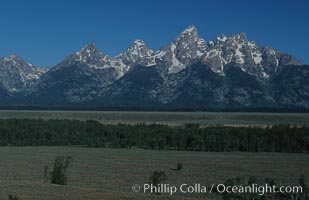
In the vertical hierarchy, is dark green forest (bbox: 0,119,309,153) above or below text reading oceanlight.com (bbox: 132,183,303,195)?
above

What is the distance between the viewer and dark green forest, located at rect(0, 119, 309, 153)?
124625 millimetres

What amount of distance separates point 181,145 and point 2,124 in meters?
51.2

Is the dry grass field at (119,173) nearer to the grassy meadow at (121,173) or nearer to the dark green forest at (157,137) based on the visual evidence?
the grassy meadow at (121,173)

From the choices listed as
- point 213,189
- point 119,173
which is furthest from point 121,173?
point 213,189

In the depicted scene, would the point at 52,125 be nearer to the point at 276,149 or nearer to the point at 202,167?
the point at 276,149

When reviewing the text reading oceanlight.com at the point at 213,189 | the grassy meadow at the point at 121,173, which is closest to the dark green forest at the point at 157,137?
the grassy meadow at the point at 121,173

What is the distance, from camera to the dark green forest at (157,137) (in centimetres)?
12462

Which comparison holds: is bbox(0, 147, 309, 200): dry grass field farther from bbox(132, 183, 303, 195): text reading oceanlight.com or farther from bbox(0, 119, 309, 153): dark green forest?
bbox(0, 119, 309, 153): dark green forest

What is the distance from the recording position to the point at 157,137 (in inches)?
5482

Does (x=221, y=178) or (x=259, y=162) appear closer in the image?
(x=221, y=178)

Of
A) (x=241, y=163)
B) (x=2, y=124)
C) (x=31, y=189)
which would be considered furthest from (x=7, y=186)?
(x=2, y=124)

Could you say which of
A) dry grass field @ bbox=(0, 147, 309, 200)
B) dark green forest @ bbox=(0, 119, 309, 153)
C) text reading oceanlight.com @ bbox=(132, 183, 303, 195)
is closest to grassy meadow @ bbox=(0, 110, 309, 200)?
dry grass field @ bbox=(0, 147, 309, 200)

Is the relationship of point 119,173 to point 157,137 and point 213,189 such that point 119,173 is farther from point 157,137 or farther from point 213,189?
point 157,137

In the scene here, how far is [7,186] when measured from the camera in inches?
1945
